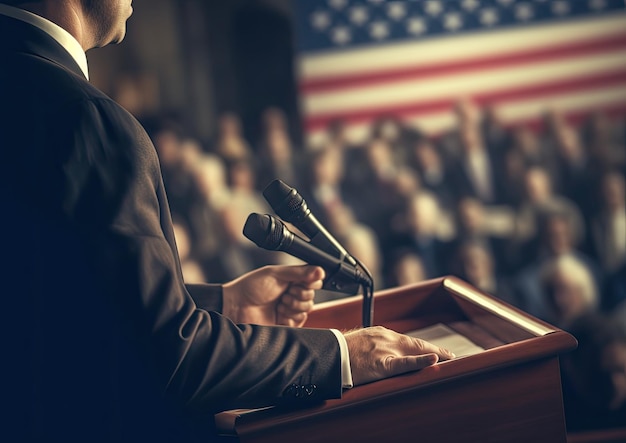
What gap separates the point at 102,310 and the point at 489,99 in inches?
232

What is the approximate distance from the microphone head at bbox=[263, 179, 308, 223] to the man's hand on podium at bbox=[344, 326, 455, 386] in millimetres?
200

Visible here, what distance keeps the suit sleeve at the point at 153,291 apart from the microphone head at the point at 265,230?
0.49ft

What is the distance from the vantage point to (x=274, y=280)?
108 cm

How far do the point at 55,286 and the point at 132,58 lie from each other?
6.35 metres

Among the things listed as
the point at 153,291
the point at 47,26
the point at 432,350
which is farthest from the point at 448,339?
the point at 47,26

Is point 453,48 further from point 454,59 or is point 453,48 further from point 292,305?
point 292,305

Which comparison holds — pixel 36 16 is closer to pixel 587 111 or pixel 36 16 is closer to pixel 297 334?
pixel 297 334

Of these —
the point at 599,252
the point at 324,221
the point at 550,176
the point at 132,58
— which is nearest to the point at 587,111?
the point at 550,176

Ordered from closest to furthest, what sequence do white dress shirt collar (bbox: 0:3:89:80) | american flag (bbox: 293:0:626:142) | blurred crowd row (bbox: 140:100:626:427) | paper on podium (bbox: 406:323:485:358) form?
white dress shirt collar (bbox: 0:3:89:80), paper on podium (bbox: 406:323:485:358), blurred crowd row (bbox: 140:100:626:427), american flag (bbox: 293:0:626:142)

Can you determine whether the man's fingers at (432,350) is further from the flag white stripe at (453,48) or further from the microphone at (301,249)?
the flag white stripe at (453,48)

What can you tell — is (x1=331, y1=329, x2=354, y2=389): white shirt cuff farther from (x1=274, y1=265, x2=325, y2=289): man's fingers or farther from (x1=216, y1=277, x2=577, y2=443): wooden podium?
(x1=274, y1=265, x2=325, y2=289): man's fingers

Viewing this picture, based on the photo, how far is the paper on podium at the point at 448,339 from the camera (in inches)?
39.2

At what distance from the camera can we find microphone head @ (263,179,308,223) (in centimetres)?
101

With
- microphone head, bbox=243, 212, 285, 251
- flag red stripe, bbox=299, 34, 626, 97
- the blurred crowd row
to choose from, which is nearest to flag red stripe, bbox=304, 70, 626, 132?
flag red stripe, bbox=299, 34, 626, 97
